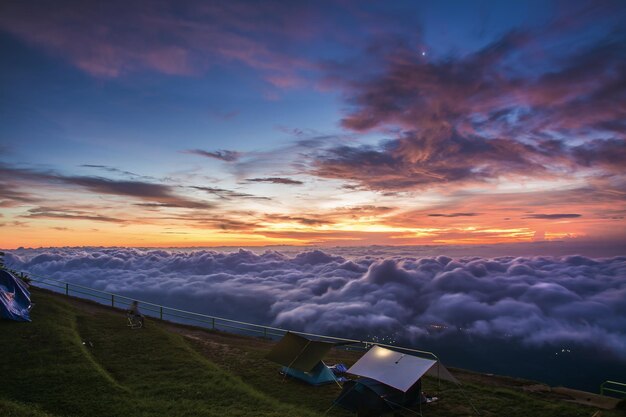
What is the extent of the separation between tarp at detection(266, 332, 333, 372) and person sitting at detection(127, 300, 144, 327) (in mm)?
15238

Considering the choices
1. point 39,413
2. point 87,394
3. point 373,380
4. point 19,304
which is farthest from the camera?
point 19,304

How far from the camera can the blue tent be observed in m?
29.1

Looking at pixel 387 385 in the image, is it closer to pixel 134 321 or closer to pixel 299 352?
pixel 299 352

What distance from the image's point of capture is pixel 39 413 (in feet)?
47.1

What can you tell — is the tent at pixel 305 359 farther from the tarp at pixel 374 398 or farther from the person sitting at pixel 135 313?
the person sitting at pixel 135 313

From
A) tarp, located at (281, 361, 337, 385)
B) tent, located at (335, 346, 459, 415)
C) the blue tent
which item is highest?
the blue tent

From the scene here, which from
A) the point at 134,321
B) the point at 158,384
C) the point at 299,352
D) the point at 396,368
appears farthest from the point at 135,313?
the point at 396,368

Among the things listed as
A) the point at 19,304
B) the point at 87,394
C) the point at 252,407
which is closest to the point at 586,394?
the point at 252,407

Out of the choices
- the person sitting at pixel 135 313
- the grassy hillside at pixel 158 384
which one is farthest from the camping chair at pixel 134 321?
the grassy hillside at pixel 158 384

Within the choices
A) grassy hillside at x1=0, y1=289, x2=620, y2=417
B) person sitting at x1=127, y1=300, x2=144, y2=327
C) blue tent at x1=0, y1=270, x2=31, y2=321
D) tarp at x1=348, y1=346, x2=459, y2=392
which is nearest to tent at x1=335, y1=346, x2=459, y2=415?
tarp at x1=348, y1=346, x2=459, y2=392

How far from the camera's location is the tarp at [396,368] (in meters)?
17.6

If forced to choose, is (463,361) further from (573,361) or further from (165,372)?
(165,372)

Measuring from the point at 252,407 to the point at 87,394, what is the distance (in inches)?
303

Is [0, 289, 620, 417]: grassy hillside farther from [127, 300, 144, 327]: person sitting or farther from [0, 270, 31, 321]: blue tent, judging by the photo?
[127, 300, 144, 327]: person sitting
